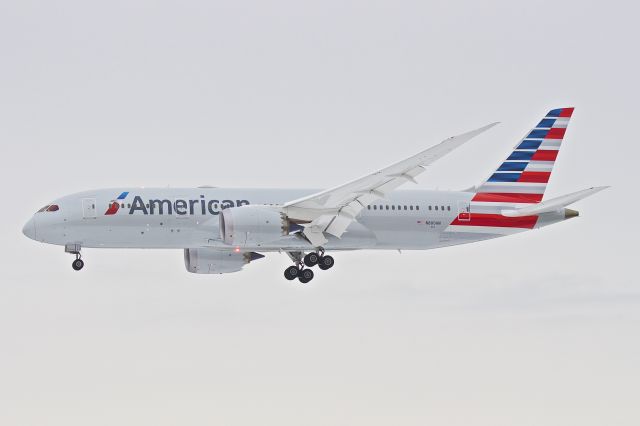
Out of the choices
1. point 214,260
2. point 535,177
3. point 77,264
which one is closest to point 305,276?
point 214,260

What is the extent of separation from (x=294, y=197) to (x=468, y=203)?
863 cm

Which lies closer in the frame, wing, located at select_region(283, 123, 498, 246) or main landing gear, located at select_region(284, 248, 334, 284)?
wing, located at select_region(283, 123, 498, 246)

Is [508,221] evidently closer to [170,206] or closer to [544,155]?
[544,155]

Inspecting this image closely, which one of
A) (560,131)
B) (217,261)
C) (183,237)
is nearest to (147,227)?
(183,237)

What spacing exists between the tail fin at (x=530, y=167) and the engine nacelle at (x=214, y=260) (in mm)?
11426

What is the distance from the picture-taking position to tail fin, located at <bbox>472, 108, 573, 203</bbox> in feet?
227

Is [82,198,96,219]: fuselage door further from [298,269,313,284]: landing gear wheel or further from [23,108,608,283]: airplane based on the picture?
[298,269,313,284]: landing gear wheel

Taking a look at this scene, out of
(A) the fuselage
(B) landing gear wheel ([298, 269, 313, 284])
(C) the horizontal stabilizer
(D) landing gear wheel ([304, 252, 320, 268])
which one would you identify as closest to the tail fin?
(C) the horizontal stabilizer

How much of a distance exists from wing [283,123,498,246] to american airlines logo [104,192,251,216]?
3.27 meters

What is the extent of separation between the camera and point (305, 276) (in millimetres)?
65562

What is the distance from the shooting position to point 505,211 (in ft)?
222

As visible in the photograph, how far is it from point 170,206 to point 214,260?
5481 mm

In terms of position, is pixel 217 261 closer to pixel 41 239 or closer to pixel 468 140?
pixel 41 239

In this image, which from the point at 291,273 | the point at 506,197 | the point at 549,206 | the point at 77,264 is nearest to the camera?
the point at 77,264
